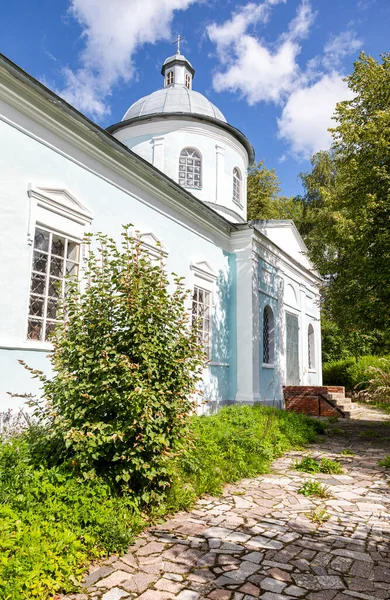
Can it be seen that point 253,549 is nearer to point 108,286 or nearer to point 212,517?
point 212,517

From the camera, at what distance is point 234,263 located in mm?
12320

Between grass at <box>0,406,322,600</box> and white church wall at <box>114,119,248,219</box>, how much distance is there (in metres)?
9.77

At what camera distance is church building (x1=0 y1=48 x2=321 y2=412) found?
621 cm

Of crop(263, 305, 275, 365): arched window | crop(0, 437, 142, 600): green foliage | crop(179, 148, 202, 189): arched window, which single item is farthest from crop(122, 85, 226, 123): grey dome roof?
crop(0, 437, 142, 600): green foliage

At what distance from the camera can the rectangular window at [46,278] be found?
21.2 ft

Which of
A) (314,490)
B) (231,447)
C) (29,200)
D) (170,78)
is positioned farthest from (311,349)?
(29,200)

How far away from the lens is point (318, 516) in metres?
4.51

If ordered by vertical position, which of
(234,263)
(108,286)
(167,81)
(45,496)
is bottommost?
(45,496)

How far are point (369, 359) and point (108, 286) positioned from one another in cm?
1951

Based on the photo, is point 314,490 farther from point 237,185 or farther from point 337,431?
point 237,185

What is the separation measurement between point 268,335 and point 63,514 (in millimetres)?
10763

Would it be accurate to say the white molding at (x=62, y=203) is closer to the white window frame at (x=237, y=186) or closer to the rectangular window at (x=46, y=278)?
the rectangular window at (x=46, y=278)

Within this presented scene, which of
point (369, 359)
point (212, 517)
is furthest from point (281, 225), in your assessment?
point (212, 517)

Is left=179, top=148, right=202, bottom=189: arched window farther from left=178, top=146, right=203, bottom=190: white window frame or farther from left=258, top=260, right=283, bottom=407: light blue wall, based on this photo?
left=258, top=260, right=283, bottom=407: light blue wall
